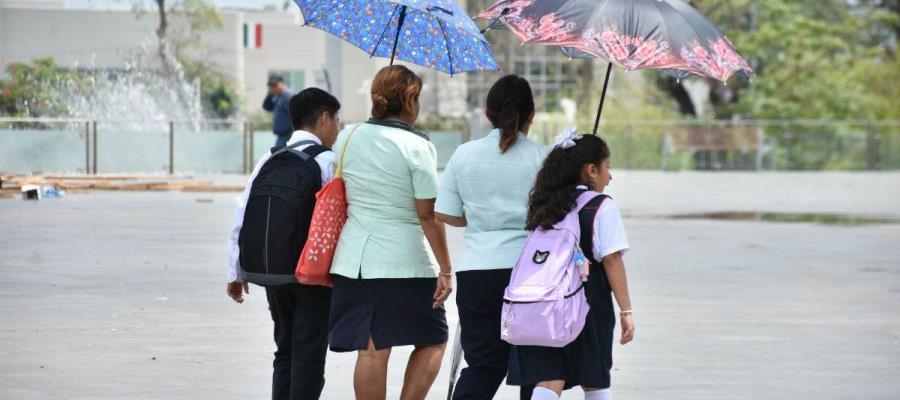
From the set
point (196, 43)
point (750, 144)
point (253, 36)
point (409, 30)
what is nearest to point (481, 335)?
point (409, 30)

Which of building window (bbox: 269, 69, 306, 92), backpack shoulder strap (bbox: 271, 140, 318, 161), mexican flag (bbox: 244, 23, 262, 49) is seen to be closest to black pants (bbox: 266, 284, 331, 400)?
backpack shoulder strap (bbox: 271, 140, 318, 161)

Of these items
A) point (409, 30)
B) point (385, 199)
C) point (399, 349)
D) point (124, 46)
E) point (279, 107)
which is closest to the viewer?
point (385, 199)

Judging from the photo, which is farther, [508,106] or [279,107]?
[279,107]

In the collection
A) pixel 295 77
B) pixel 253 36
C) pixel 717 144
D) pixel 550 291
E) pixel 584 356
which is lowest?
pixel 717 144

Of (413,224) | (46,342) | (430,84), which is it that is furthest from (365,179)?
(430,84)

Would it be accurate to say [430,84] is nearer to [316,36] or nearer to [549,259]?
[316,36]

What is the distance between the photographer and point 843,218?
21.7 m

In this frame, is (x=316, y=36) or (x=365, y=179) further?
(x=316, y=36)

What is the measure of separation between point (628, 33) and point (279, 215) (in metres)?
1.57

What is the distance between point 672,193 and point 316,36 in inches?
1544

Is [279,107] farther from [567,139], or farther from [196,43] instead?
[196,43]

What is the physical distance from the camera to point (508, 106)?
20.1ft

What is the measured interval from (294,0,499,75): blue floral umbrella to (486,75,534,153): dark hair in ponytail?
0.57 meters

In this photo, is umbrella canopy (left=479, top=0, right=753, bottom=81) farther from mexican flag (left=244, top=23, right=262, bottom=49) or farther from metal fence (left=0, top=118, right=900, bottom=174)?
mexican flag (left=244, top=23, right=262, bottom=49)
